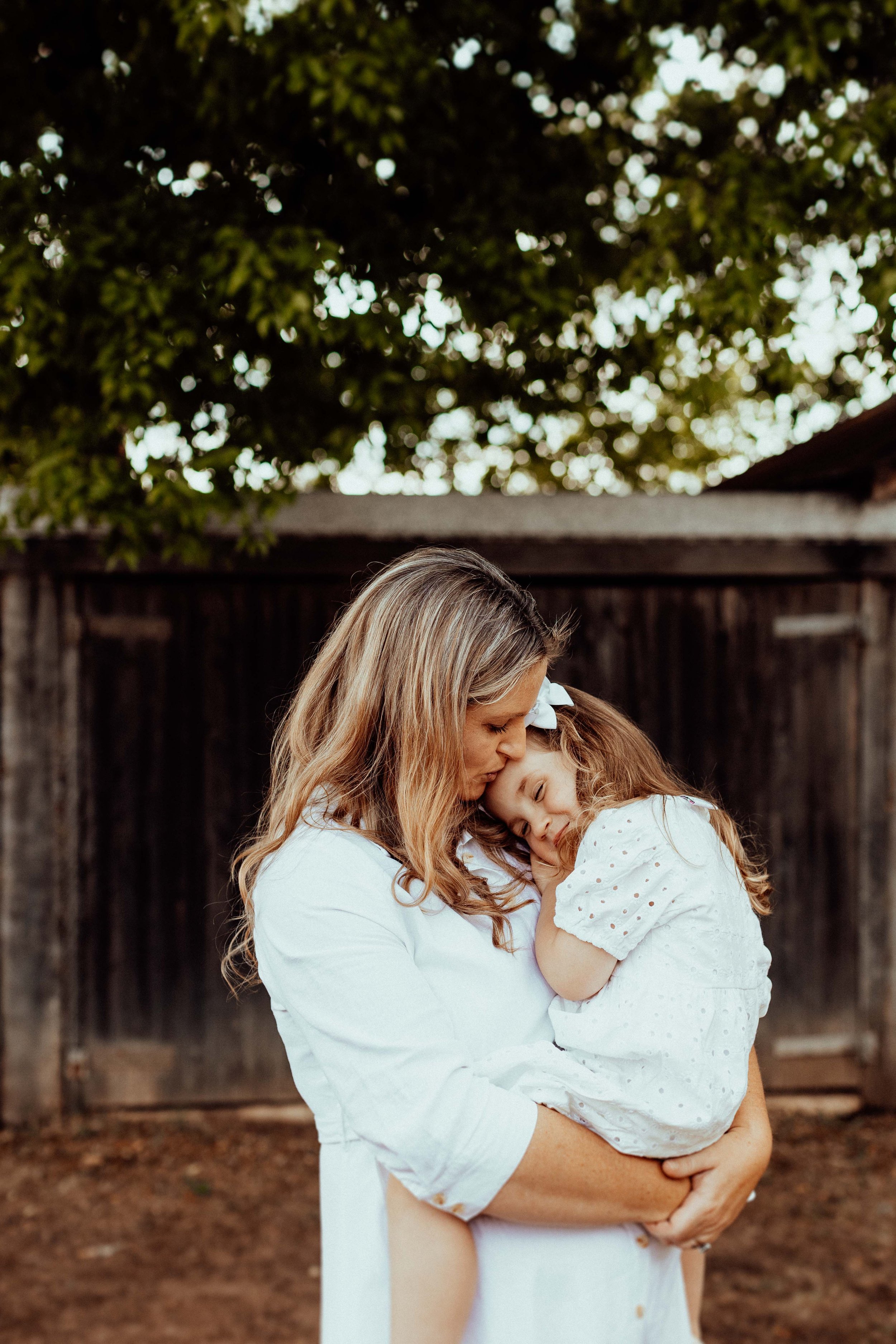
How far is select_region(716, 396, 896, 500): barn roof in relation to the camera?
9.12 feet

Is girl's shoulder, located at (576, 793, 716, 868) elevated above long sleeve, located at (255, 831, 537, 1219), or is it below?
above

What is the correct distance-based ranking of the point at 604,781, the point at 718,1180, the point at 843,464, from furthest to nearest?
the point at 843,464 → the point at 604,781 → the point at 718,1180

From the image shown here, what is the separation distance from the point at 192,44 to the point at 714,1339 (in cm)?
428

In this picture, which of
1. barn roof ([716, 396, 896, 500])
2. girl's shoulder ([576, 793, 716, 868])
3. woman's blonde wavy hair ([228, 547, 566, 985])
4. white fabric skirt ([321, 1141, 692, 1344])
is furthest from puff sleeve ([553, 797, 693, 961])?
barn roof ([716, 396, 896, 500])

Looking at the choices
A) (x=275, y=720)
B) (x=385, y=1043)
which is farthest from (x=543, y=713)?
(x=275, y=720)

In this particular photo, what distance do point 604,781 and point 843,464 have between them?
2.27m

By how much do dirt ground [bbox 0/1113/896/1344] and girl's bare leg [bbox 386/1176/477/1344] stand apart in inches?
89.7

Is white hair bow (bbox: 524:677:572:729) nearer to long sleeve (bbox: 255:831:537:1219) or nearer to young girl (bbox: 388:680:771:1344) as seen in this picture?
young girl (bbox: 388:680:771:1344)

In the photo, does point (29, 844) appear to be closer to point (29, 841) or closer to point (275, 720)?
point (29, 841)

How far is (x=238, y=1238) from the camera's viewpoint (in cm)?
375

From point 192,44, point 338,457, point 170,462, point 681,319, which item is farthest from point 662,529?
point 192,44

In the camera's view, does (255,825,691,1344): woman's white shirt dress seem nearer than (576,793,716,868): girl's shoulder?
Yes

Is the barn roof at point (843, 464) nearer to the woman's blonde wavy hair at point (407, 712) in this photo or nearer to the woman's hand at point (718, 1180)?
the woman's blonde wavy hair at point (407, 712)

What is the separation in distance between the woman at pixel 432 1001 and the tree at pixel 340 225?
181 centimetres
